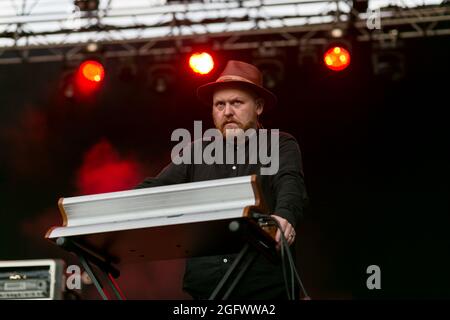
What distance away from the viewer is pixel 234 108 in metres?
3.44

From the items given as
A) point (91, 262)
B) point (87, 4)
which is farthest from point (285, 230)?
point (87, 4)

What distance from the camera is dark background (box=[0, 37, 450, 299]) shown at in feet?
25.2

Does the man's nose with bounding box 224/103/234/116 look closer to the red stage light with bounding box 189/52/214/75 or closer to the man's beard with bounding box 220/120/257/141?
the man's beard with bounding box 220/120/257/141

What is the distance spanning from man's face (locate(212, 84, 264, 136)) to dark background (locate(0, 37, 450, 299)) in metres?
4.11

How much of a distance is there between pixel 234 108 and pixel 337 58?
3.99m

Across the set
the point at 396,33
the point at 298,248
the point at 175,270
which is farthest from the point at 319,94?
the point at 175,270

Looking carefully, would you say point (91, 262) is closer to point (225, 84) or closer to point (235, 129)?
point (235, 129)

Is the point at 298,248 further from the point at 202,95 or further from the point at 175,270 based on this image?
the point at 202,95

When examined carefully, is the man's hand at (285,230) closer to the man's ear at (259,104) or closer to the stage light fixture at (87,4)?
the man's ear at (259,104)

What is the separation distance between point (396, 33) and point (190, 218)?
562 cm

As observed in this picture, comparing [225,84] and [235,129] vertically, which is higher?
[225,84]

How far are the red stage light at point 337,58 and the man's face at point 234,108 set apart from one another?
148 inches

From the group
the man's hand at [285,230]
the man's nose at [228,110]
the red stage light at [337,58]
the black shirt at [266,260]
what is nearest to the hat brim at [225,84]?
the man's nose at [228,110]

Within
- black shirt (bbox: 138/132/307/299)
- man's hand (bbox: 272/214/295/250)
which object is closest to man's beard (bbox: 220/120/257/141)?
black shirt (bbox: 138/132/307/299)
